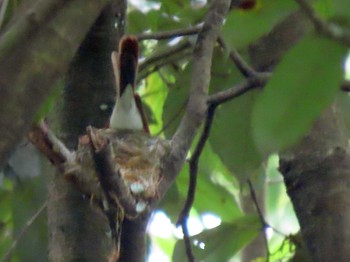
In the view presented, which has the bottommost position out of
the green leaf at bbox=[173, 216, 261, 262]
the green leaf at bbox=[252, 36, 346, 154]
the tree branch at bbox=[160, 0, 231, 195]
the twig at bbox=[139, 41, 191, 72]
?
the green leaf at bbox=[173, 216, 261, 262]

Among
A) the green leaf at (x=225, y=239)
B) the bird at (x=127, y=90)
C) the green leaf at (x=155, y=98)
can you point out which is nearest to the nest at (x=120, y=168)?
the bird at (x=127, y=90)

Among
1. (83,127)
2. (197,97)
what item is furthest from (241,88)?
(83,127)

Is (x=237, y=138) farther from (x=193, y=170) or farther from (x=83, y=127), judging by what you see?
(x=83, y=127)

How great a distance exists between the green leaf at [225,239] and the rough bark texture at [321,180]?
29 cm

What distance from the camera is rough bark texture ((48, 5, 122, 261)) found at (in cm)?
181

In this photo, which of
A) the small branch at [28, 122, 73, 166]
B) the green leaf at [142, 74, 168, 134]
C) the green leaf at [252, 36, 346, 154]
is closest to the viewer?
the green leaf at [252, 36, 346, 154]

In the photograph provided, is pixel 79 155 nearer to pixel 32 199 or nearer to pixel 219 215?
pixel 32 199

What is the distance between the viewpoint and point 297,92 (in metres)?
0.61

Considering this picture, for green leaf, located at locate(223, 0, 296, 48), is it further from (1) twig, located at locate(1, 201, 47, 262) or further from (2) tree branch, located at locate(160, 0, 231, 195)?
(1) twig, located at locate(1, 201, 47, 262)

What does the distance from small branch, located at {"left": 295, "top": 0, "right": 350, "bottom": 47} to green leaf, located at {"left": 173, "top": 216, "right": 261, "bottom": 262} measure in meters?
1.48

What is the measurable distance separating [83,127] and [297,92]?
1.41 m

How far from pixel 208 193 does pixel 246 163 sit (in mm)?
541

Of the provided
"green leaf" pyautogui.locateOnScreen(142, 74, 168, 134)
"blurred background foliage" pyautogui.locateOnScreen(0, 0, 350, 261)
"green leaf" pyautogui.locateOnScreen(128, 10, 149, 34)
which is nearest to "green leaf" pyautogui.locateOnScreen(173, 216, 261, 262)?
"blurred background foliage" pyautogui.locateOnScreen(0, 0, 350, 261)

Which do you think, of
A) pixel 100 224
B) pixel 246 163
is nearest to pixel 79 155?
pixel 100 224
